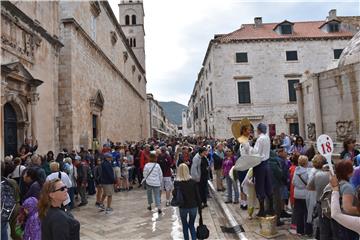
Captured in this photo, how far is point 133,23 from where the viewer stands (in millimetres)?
54344

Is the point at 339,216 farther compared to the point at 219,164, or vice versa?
the point at 219,164

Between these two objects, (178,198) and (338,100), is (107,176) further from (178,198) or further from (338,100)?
(338,100)

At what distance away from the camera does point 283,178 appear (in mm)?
6477

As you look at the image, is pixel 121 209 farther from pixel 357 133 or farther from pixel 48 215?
pixel 357 133

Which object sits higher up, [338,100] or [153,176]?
[338,100]

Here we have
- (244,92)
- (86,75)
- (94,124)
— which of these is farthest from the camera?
(244,92)

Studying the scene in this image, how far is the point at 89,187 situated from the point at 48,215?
951cm

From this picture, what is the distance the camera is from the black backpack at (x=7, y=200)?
4.43m

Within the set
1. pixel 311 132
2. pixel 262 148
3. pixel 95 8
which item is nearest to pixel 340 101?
pixel 311 132

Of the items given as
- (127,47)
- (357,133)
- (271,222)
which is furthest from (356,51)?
(127,47)

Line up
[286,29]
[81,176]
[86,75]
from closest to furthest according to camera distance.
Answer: [81,176] < [86,75] < [286,29]

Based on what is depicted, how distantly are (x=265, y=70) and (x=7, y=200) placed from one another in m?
29.7

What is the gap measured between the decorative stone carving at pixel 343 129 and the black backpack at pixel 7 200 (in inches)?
386

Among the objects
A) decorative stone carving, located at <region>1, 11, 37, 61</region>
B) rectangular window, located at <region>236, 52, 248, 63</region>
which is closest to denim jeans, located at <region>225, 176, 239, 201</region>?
decorative stone carving, located at <region>1, 11, 37, 61</region>
